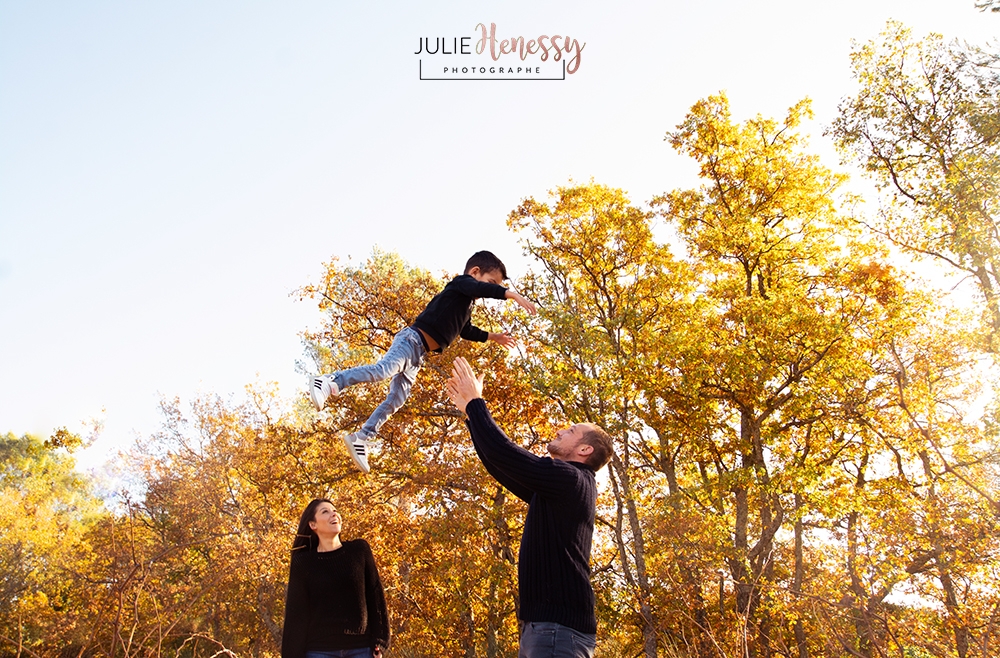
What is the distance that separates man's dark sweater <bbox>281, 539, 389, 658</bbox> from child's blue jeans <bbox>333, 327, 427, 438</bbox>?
1.00m

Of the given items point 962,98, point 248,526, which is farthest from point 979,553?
point 248,526

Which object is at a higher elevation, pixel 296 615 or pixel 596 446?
pixel 596 446

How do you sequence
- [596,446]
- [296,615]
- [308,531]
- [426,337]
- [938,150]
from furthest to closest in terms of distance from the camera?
[938,150] < [426,337] < [308,531] < [296,615] < [596,446]

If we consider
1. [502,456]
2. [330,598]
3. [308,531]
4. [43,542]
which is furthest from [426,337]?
[43,542]

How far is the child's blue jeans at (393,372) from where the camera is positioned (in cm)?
487

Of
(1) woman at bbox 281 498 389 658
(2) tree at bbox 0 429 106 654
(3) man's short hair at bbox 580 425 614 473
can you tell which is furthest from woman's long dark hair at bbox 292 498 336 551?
(2) tree at bbox 0 429 106 654

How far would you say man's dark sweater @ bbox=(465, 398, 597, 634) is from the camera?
2.89 meters

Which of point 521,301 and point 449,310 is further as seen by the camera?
point 449,310

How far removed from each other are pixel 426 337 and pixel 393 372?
0.43 metres

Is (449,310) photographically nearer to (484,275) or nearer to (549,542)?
(484,275)

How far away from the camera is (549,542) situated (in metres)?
3.00

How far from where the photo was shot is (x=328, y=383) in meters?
4.72

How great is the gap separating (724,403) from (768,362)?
1.65 meters

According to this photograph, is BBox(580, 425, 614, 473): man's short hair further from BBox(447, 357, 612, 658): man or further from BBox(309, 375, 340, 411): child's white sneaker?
BBox(309, 375, 340, 411): child's white sneaker
